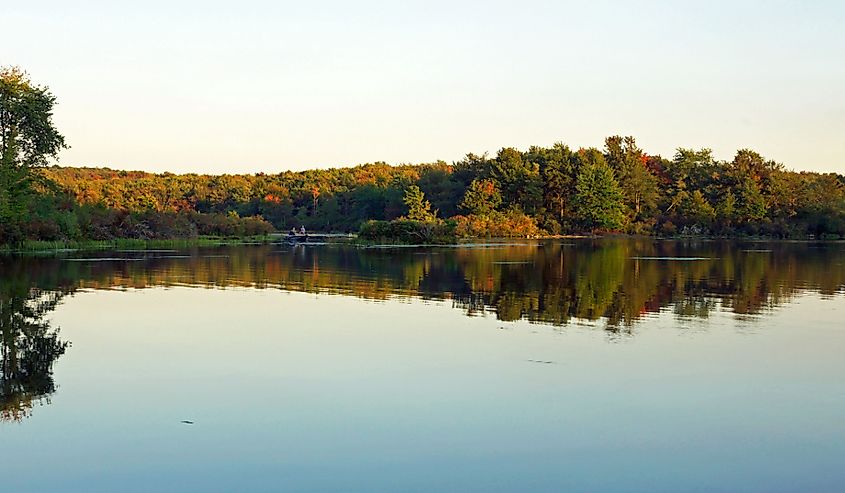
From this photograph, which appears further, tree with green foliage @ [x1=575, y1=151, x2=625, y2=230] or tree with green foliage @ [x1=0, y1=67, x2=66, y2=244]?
tree with green foliage @ [x1=575, y1=151, x2=625, y2=230]


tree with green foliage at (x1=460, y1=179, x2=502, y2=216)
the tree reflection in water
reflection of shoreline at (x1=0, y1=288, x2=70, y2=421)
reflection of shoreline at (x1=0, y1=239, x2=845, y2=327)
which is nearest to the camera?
reflection of shoreline at (x1=0, y1=288, x2=70, y2=421)

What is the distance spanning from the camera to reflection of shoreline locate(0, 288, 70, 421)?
8.88 m

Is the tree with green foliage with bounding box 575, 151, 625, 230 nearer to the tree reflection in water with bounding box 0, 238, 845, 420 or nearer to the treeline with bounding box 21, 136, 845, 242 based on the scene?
the treeline with bounding box 21, 136, 845, 242

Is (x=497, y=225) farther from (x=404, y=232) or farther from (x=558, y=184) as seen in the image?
(x=404, y=232)

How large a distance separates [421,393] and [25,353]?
6.21 meters

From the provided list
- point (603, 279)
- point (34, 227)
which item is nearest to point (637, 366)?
point (603, 279)

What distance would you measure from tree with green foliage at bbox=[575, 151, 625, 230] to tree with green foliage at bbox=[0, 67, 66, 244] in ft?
170

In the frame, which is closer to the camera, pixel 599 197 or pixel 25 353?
pixel 25 353

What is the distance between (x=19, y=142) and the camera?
43.9 meters

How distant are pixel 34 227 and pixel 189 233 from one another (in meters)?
15.1

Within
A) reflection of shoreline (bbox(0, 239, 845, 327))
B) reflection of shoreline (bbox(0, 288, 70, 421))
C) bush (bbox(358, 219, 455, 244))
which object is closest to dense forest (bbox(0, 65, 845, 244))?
bush (bbox(358, 219, 455, 244))

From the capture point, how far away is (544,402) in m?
8.91

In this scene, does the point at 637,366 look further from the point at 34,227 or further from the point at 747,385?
the point at 34,227

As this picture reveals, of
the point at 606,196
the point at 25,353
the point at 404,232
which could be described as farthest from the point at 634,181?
the point at 25,353
